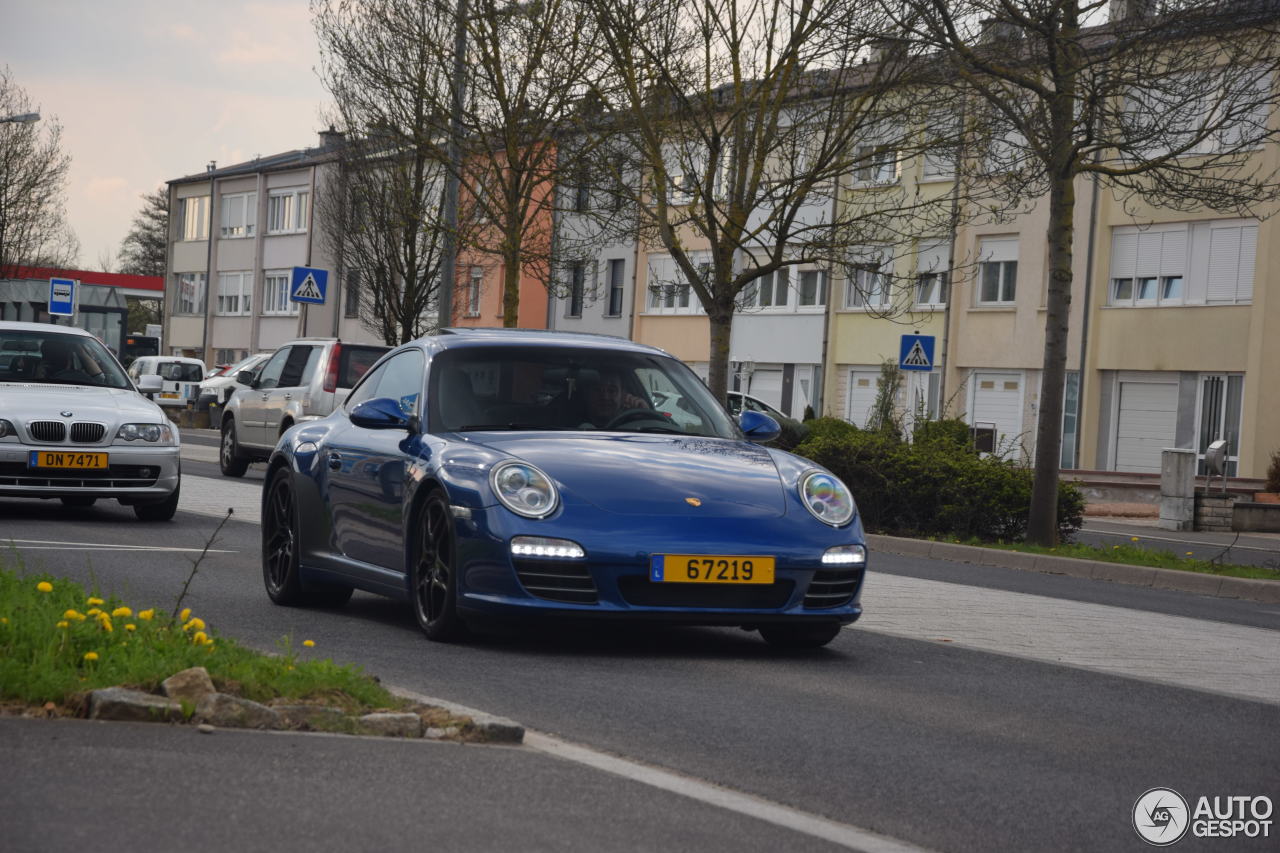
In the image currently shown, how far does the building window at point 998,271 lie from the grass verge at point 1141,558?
2595 centimetres

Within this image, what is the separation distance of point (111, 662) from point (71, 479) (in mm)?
9363

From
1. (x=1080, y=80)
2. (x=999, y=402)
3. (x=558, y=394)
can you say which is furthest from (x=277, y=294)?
(x=558, y=394)

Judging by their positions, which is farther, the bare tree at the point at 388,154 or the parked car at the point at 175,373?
the parked car at the point at 175,373

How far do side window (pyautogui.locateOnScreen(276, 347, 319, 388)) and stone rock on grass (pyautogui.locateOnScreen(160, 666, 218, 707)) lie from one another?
18374mm

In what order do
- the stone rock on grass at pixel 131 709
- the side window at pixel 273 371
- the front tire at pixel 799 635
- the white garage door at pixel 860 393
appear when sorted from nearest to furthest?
the stone rock on grass at pixel 131 709
the front tire at pixel 799 635
the side window at pixel 273 371
the white garage door at pixel 860 393

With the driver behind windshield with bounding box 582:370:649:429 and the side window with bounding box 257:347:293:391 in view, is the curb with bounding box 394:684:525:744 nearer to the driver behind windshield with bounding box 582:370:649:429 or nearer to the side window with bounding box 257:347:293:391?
the driver behind windshield with bounding box 582:370:649:429

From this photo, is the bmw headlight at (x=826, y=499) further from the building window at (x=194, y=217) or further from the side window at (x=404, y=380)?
the building window at (x=194, y=217)

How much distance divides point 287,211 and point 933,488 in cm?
6406

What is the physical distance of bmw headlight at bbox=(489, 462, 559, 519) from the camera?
25.9 feet

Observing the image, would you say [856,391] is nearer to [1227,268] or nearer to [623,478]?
[1227,268]

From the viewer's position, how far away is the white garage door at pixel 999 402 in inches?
1737

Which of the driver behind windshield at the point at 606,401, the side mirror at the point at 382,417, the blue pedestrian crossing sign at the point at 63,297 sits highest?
the blue pedestrian crossing sign at the point at 63,297

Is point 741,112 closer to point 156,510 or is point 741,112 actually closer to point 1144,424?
point 156,510

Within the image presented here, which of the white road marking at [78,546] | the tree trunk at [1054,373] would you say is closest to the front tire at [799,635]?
the white road marking at [78,546]
